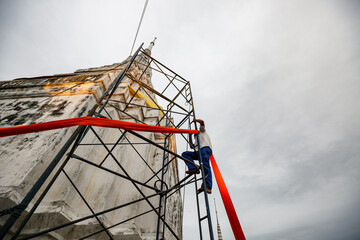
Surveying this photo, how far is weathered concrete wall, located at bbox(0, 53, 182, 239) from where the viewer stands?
3.52m

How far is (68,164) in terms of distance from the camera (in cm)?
477

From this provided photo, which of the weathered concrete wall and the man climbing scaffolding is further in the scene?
the man climbing scaffolding

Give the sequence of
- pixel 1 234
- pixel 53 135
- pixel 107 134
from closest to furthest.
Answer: pixel 1 234 → pixel 53 135 → pixel 107 134

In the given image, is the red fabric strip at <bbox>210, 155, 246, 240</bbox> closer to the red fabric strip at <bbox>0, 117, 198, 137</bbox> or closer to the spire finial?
the red fabric strip at <bbox>0, 117, 198, 137</bbox>

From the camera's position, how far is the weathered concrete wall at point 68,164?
3516mm

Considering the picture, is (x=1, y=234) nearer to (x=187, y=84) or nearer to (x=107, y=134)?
(x=107, y=134)

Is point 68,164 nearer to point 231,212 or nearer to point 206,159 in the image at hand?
point 206,159

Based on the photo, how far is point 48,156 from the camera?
3812 millimetres

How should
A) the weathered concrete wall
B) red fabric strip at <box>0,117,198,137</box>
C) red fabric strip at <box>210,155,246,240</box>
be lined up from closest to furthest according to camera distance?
red fabric strip at <box>0,117,198,137</box>, red fabric strip at <box>210,155,246,240</box>, the weathered concrete wall

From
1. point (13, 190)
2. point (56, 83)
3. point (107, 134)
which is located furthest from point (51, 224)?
point (56, 83)

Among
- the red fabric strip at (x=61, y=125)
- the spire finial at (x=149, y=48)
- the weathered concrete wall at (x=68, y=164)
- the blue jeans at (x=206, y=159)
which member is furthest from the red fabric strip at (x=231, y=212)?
the spire finial at (x=149, y=48)

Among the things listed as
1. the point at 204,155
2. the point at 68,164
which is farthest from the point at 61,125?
the point at 204,155

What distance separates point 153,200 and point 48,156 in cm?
351

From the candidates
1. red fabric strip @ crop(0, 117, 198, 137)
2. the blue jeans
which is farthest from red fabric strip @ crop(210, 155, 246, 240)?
red fabric strip @ crop(0, 117, 198, 137)
